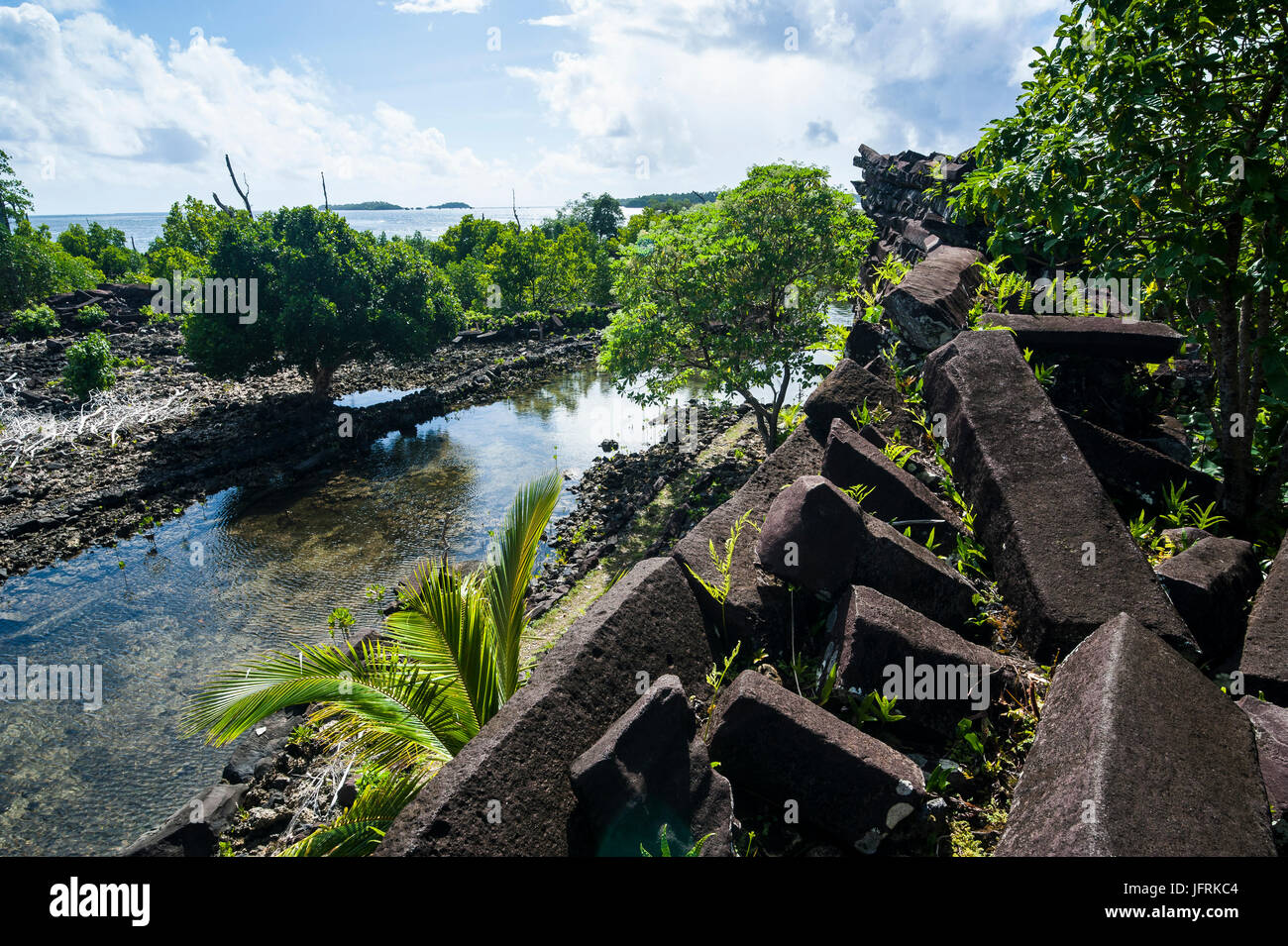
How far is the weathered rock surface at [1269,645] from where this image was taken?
353 cm

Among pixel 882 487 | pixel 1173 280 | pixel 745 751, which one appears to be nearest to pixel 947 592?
pixel 882 487

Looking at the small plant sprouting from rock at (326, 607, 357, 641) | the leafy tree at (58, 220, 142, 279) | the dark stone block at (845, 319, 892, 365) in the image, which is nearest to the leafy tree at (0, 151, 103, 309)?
the leafy tree at (58, 220, 142, 279)

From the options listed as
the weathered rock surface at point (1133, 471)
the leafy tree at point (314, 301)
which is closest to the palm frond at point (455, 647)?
the weathered rock surface at point (1133, 471)

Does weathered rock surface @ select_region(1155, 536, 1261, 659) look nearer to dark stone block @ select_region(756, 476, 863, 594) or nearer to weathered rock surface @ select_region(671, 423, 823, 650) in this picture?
dark stone block @ select_region(756, 476, 863, 594)

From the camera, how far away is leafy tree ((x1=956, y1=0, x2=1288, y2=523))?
14.0ft

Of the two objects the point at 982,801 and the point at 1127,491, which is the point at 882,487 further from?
the point at 982,801

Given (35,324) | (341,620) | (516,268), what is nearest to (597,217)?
(516,268)

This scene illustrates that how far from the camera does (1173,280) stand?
5371 mm

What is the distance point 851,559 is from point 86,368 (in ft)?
76.9

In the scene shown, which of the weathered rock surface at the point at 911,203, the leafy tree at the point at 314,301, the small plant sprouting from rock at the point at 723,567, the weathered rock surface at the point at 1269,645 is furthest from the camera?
the leafy tree at the point at 314,301

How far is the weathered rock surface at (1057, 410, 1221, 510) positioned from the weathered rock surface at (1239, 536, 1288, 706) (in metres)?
1.55

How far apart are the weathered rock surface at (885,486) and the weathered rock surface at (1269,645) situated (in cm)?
178

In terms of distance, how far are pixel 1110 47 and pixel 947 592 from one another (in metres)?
3.73

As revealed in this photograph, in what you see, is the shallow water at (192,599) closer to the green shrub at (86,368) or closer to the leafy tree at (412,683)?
the leafy tree at (412,683)
